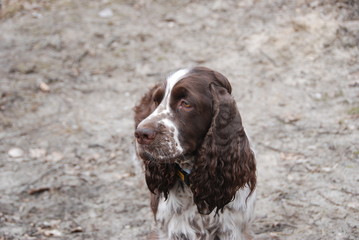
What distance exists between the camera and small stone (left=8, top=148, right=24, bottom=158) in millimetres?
5902

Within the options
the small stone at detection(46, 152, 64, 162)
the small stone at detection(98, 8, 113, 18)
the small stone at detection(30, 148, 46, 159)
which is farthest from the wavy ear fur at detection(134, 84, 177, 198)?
the small stone at detection(98, 8, 113, 18)

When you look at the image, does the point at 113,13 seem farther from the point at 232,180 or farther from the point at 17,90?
the point at 232,180

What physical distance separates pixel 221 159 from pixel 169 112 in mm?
530

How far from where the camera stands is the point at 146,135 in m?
3.40

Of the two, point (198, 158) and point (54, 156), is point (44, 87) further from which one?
point (198, 158)

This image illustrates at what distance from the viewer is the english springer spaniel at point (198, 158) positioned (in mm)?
3537

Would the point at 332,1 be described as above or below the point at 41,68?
above

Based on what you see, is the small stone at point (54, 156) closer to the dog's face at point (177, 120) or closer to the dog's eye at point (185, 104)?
the dog's face at point (177, 120)

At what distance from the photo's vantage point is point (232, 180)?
3725 mm

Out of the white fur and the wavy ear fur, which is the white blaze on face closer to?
the wavy ear fur

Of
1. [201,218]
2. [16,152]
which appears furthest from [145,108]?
[16,152]

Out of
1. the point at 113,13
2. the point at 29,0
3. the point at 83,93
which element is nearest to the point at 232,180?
the point at 83,93

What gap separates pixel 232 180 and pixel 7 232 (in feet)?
7.35

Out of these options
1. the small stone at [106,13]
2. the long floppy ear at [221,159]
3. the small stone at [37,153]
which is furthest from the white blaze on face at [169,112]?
the small stone at [106,13]
